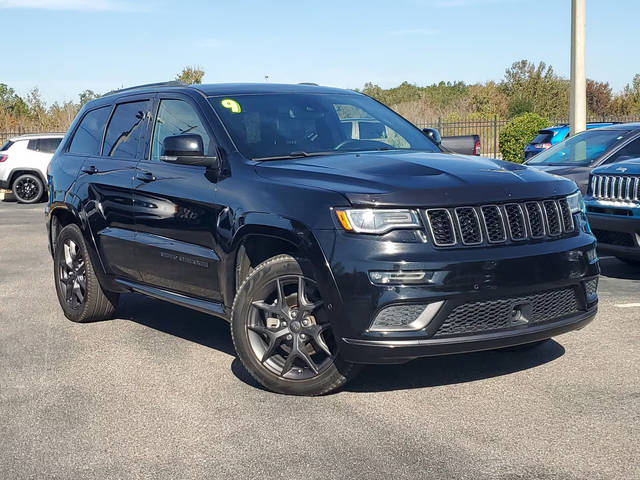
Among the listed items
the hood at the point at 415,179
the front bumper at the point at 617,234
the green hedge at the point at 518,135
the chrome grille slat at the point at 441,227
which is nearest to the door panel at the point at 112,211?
the hood at the point at 415,179

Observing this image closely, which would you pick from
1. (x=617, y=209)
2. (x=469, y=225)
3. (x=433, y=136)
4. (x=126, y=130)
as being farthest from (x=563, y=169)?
(x=469, y=225)

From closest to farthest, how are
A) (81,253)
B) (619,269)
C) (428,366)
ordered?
(428,366) → (81,253) → (619,269)

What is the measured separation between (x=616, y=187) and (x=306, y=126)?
400cm

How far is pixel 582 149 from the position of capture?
1195 centimetres

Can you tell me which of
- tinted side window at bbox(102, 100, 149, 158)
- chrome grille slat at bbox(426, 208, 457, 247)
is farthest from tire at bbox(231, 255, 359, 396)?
tinted side window at bbox(102, 100, 149, 158)

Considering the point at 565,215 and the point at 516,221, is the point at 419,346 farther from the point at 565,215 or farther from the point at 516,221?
the point at 565,215

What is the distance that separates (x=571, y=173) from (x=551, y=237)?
6.54 meters

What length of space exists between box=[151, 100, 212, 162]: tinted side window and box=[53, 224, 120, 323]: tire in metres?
1.24

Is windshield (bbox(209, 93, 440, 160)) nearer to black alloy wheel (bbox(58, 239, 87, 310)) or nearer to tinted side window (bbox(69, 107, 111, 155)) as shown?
tinted side window (bbox(69, 107, 111, 155))

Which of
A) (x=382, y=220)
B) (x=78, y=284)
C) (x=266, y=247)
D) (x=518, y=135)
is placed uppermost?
(x=382, y=220)

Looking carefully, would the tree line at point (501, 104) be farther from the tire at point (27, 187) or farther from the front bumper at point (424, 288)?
the front bumper at point (424, 288)

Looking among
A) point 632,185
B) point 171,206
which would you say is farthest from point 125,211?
point 632,185

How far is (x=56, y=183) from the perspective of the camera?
7648 mm

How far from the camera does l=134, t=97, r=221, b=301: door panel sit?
566cm
